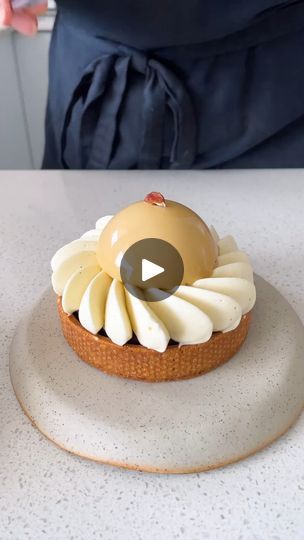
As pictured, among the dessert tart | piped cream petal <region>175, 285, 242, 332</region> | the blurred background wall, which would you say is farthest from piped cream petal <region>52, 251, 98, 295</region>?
the blurred background wall

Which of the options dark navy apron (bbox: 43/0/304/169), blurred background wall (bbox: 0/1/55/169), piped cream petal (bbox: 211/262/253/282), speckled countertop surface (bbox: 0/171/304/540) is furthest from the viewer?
blurred background wall (bbox: 0/1/55/169)

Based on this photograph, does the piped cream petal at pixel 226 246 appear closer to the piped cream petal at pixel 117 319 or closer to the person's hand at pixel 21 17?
the piped cream petal at pixel 117 319

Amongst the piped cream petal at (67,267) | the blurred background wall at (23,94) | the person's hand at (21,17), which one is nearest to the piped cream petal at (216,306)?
the piped cream petal at (67,267)

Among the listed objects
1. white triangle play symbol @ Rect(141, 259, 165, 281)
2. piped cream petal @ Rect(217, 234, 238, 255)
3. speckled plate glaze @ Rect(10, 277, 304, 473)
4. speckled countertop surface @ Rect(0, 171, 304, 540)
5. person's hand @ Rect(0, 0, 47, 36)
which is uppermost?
person's hand @ Rect(0, 0, 47, 36)

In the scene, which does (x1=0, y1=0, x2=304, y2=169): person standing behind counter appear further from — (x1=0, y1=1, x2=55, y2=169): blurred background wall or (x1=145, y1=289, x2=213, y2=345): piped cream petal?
(x1=0, y1=1, x2=55, y2=169): blurred background wall

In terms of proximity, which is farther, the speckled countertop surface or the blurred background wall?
the blurred background wall

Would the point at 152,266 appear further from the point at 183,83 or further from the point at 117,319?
the point at 183,83

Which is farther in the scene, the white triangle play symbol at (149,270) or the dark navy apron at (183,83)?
the dark navy apron at (183,83)
